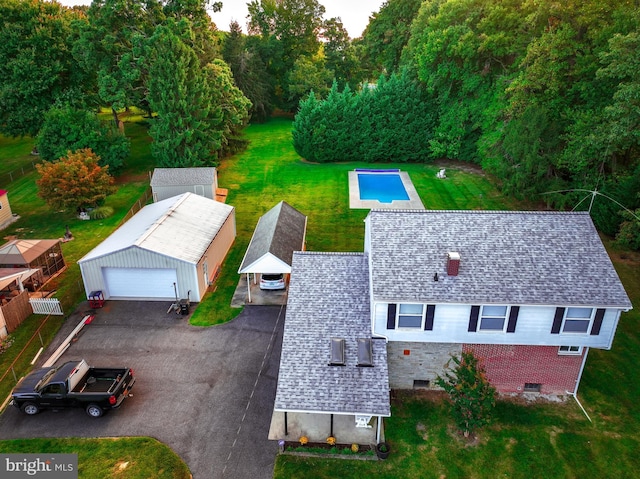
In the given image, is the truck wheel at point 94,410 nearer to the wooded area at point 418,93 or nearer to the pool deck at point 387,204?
the pool deck at point 387,204

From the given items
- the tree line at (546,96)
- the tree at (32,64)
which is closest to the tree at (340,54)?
the tree line at (546,96)

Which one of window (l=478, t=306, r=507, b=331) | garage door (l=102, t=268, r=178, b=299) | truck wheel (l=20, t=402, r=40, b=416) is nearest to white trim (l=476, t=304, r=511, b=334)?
window (l=478, t=306, r=507, b=331)

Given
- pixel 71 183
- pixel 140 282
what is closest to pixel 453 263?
pixel 140 282

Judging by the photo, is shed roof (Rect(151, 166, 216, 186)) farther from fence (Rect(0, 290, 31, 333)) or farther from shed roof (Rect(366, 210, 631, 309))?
shed roof (Rect(366, 210, 631, 309))

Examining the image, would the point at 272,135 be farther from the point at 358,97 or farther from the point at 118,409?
the point at 118,409

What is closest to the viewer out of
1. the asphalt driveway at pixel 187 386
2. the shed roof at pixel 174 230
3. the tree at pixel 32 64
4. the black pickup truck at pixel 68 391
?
the asphalt driveway at pixel 187 386

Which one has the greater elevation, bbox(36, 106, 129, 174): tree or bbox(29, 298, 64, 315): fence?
bbox(36, 106, 129, 174): tree

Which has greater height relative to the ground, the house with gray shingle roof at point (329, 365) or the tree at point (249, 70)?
the tree at point (249, 70)
